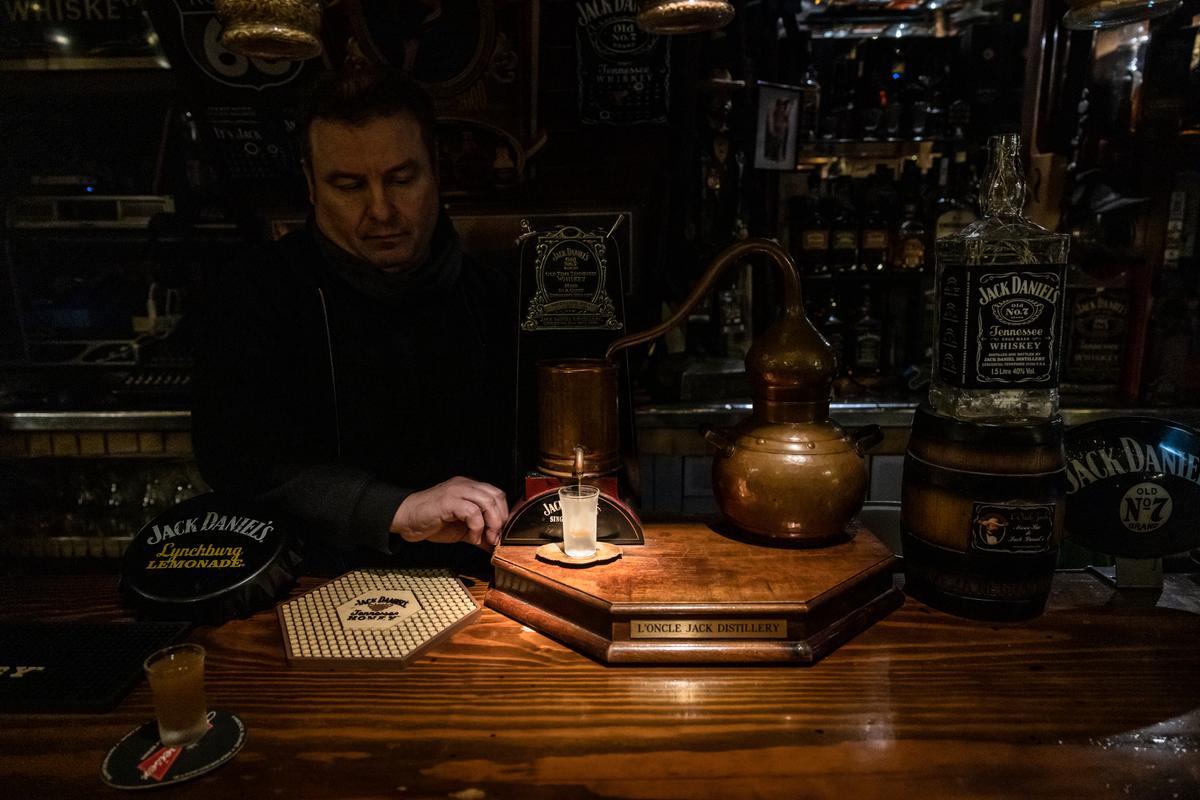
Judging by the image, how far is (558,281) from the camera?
1670 millimetres

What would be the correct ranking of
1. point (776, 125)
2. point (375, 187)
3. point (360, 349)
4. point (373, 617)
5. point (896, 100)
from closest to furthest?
point (373, 617), point (375, 187), point (360, 349), point (776, 125), point (896, 100)

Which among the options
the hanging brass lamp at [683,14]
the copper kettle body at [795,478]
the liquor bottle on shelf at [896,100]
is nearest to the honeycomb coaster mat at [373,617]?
the copper kettle body at [795,478]

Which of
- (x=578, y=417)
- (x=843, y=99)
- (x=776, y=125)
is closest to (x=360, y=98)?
(x=578, y=417)

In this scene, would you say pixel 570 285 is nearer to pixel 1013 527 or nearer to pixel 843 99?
pixel 1013 527

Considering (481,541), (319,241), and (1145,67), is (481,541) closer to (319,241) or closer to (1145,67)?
(319,241)

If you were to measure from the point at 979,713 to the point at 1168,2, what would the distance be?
1.39 m

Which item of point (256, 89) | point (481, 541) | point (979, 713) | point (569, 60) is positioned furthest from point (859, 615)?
point (256, 89)

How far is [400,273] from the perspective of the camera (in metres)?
2.08

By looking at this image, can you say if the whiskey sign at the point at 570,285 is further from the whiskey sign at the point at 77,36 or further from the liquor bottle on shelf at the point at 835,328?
the whiskey sign at the point at 77,36

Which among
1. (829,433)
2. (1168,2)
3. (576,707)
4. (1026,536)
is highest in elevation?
(1168,2)

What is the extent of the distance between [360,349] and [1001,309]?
1.52m

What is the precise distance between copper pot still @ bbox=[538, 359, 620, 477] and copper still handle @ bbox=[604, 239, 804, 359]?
121mm

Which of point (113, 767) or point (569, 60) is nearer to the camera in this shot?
point (113, 767)

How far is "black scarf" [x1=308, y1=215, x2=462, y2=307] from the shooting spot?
6.66 feet
